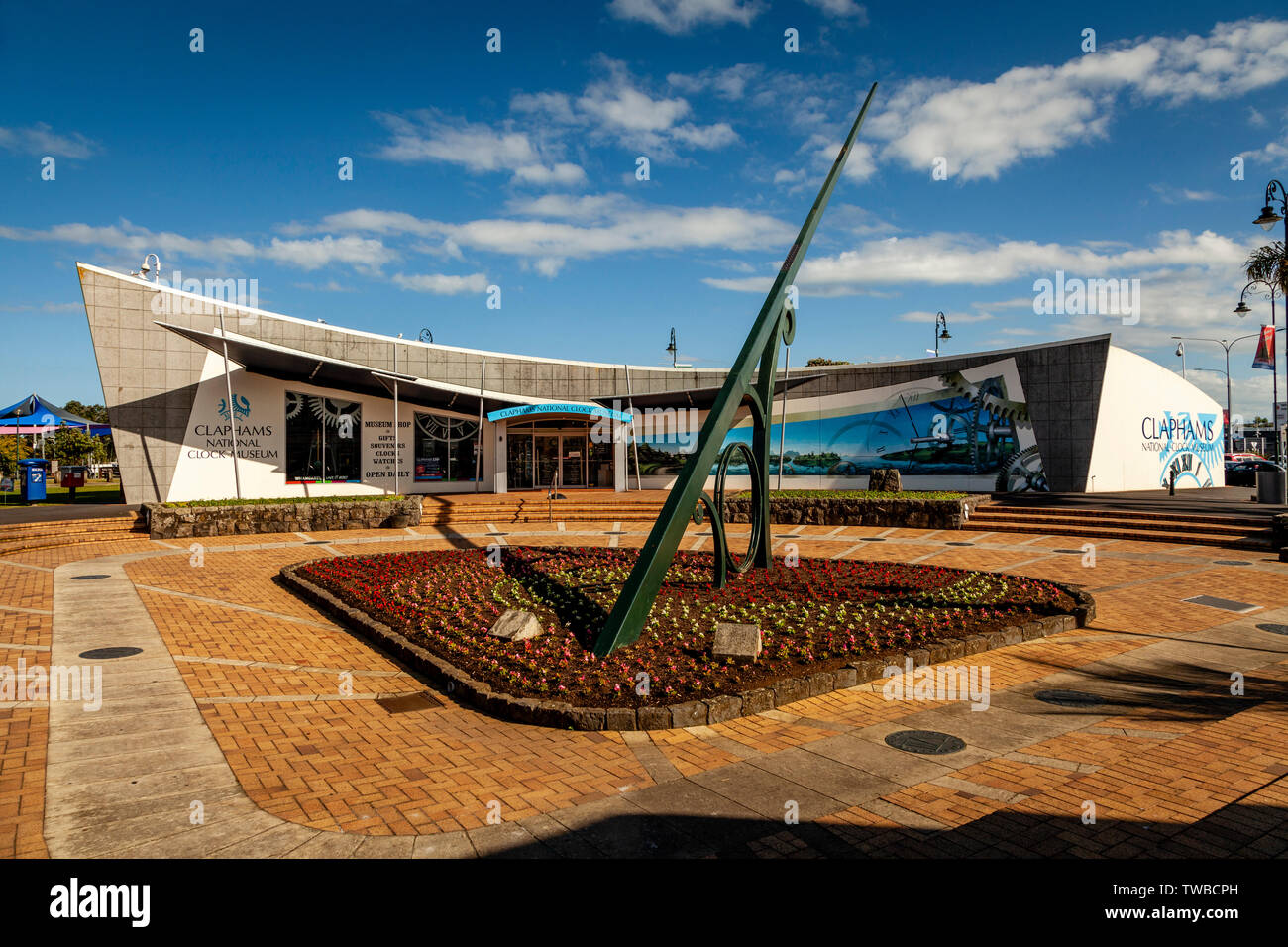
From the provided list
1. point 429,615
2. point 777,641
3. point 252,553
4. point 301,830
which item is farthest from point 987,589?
point 252,553

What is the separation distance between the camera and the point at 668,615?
8.77 metres

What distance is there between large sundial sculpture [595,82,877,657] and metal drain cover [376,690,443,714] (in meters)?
1.59

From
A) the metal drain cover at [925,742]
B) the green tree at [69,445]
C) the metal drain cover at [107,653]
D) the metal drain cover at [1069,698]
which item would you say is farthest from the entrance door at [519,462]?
the metal drain cover at [925,742]

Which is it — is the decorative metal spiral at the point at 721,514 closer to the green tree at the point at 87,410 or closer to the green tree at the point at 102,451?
the green tree at the point at 102,451

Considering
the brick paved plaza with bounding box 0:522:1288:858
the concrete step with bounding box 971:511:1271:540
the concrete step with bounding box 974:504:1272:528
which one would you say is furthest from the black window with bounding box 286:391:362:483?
the concrete step with bounding box 974:504:1272:528

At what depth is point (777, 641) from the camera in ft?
25.0

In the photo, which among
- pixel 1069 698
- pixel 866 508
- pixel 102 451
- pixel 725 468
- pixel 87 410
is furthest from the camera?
pixel 87 410

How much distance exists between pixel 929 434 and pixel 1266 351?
44.3ft

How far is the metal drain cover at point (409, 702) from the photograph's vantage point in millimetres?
6312

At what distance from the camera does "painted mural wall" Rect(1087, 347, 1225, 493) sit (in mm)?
24269

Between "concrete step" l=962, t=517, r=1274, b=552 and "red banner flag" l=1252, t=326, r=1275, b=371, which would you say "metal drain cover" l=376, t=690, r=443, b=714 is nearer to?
"concrete step" l=962, t=517, r=1274, b=552

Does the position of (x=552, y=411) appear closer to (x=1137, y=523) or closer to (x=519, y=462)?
(x=519, y=462)

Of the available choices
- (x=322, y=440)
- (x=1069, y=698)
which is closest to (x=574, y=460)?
(x=322, y=440)
